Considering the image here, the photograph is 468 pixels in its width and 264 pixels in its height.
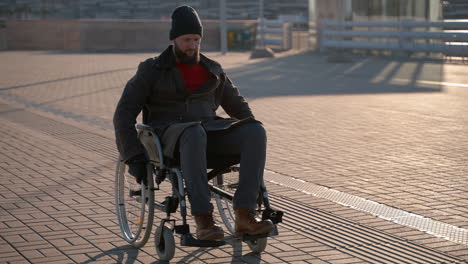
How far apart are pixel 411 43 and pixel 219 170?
20267 mm

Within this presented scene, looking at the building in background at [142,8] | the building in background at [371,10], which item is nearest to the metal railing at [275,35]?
the building in background at [371,10]

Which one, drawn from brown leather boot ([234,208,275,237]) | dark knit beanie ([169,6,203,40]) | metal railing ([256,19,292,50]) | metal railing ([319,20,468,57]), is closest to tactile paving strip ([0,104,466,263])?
brown leather boot ([234,208,275,237])

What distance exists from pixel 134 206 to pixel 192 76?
3.08ft

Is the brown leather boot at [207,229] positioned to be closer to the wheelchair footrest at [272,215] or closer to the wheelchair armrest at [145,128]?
the wheelchair footrest at [272,215]

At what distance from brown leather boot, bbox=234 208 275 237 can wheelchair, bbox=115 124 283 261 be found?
0.11ft

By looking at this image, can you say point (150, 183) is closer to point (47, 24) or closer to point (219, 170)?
point (219, 170)

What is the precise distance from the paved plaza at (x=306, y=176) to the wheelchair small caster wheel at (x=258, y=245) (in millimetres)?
41

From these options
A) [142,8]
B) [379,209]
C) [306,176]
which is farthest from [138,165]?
[142,8]

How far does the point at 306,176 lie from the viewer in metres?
7.20

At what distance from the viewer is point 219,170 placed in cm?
472

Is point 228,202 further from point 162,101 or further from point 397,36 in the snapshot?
point 397,36

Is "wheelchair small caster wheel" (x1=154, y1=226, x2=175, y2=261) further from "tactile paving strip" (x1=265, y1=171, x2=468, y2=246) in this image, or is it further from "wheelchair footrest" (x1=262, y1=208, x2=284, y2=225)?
"tactile paving strip" (x1=265, y1=171, x2=468, y2=246)

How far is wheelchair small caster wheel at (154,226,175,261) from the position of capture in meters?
4.58

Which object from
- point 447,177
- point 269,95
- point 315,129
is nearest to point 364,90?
point 269,95
